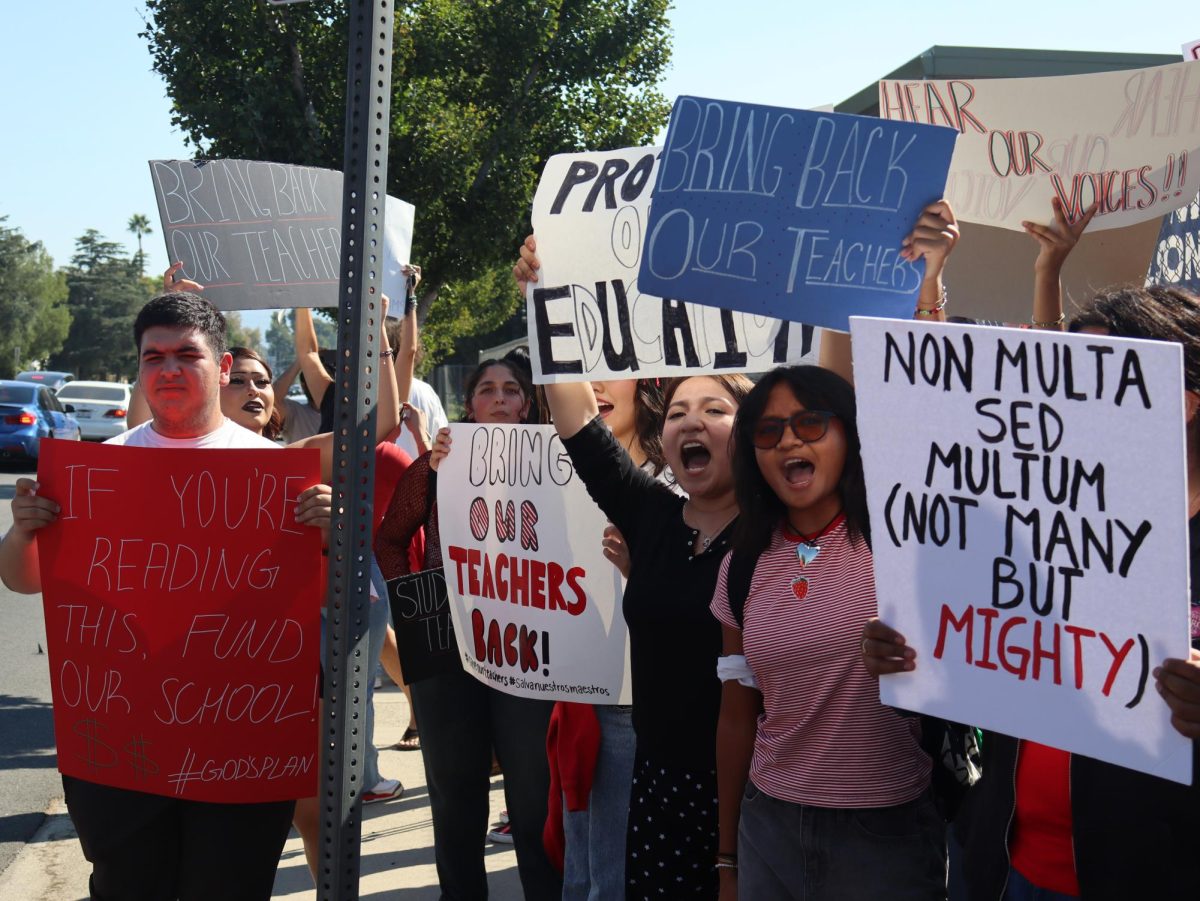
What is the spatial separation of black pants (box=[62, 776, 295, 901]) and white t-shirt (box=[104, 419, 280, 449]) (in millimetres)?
827

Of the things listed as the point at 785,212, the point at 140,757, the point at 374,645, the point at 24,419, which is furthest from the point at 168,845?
the point at 24,419

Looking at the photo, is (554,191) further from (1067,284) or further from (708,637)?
(1067,284)

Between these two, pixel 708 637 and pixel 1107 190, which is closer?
pixel 708 637

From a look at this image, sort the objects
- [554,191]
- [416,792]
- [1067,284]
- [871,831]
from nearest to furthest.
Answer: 1. [871,831]
2. [554,191]
3. [1067,284]
4. [416,792]

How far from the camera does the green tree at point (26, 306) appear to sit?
78.1 meters

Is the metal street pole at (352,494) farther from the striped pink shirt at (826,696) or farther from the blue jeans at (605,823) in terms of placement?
the blue jeans at (605,823)

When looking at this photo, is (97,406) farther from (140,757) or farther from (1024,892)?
(1024,892)

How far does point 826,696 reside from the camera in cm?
259

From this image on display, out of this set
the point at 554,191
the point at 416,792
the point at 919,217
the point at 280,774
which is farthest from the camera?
the point at 416,792

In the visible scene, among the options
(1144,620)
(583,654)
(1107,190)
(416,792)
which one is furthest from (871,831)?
(416,792)

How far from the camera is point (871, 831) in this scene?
252 cm

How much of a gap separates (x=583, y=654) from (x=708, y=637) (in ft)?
2.27

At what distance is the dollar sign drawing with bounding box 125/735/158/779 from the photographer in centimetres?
301

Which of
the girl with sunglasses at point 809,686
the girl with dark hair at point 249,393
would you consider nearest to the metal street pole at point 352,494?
the girl with sunglasses at point 809,686
